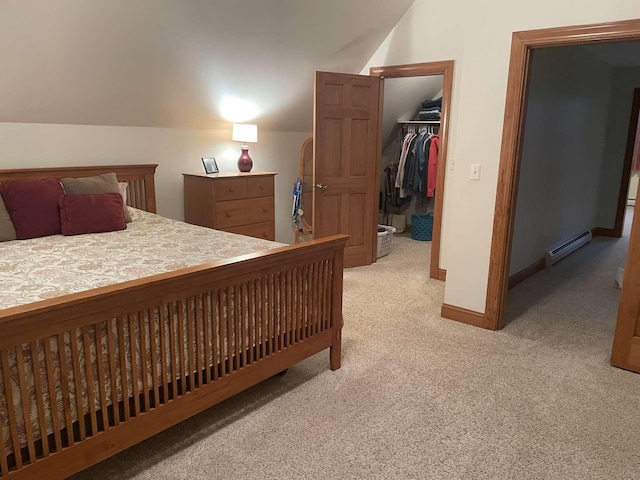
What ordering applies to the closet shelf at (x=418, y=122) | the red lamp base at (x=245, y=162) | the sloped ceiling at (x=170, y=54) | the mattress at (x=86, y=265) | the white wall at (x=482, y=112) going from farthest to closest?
the closet shelf at (x=418, y=122)
the red lamp base at (x=245, y=162)
the sloped ceiling at (x=170, y=54)
the white wall at (x=482, y=112)
the mattress at (x=86, y=265)

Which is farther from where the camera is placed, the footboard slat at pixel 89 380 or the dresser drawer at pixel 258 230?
the dresser drawer at pixel 258 230

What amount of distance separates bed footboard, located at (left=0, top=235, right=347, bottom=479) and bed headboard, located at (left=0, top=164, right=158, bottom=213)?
7.39 ft

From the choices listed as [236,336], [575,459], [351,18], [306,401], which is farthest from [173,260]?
[351,18]

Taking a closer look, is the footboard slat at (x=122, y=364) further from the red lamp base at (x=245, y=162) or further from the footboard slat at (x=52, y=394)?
the red lamp base at (x=245, y=162)

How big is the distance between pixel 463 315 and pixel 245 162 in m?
2.50

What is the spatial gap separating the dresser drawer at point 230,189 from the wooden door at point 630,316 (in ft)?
10.2

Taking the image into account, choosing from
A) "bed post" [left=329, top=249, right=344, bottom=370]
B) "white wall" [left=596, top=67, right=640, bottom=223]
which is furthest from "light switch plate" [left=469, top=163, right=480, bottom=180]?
"white wall" [left=596, top=67, right=640, bottom=223]

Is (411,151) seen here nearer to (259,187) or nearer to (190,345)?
(259,187)

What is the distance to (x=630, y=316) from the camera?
2.85 metres

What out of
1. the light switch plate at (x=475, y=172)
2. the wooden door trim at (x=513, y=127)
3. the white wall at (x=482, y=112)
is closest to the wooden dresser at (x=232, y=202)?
the white wall at (x=482, y=112)

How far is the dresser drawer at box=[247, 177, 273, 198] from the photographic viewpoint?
4.64 m

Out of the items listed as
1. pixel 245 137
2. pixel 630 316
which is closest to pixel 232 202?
pixel 245 137

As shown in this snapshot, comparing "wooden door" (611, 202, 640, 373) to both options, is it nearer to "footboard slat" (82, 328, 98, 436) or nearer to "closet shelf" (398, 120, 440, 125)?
"footboard slat" (82, 328, 98, 436)

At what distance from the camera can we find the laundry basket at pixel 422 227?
6.16m
